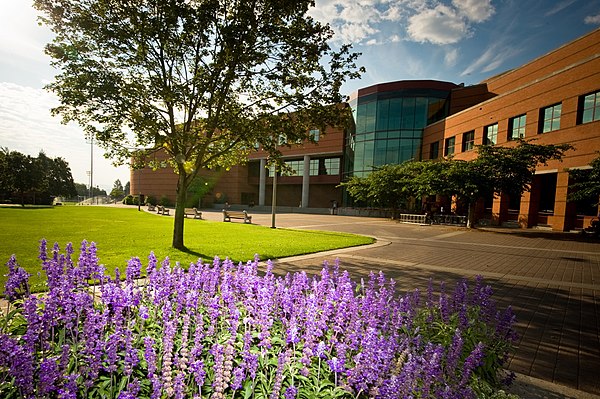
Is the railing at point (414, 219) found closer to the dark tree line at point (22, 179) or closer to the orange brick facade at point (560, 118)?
the orange brick facade at point (560, 118)

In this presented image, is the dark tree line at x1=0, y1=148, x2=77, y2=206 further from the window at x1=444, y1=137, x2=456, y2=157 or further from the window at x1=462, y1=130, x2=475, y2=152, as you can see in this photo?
the window at x1=462, y1=130, x2=475, y2=152

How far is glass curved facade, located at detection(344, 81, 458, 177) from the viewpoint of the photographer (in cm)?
4084

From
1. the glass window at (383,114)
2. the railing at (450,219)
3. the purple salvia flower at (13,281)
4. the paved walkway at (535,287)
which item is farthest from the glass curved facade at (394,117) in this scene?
the purple salvia flower at (13,281)

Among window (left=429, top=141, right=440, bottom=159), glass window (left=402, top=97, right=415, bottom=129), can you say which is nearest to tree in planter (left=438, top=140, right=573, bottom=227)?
window (left=429, top=141, right=440, bottom=159)

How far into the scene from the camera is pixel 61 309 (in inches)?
116

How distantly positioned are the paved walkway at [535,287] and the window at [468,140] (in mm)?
21470

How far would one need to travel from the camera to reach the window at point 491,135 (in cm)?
2911

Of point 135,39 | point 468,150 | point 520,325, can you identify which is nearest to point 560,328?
point 520,325

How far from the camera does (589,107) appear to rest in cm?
2055

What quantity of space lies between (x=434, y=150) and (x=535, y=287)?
3549 centimetres

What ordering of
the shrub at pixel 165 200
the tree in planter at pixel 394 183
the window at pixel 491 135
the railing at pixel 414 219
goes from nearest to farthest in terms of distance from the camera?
the tree in planter at pixel 394 183 → the railing at pixel 414 219 → the window at pixel 491 135 → the shrub at pixel 165 200

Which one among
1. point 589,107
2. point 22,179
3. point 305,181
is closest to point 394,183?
point 589,107

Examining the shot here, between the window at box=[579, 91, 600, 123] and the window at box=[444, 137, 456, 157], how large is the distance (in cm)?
1451

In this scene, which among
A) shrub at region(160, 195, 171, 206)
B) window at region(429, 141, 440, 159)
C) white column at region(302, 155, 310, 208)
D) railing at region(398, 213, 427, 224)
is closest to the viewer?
railing at region(398, 213, 427, 224)
